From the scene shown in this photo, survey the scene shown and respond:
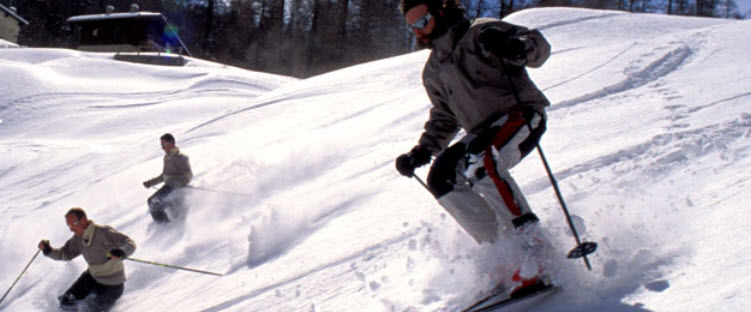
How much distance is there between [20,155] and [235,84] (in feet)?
27.2

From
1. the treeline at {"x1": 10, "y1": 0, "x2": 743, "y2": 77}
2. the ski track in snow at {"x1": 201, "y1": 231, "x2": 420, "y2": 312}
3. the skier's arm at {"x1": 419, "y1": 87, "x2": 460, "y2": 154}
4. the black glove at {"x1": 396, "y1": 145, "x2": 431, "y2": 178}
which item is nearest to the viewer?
the black glove at {"x1": 396, "y1": 145, "x2": 431, "y2": 178}

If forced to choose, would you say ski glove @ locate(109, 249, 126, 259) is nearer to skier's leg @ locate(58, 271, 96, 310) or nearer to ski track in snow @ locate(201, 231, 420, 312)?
skier's leg @ locate(58, 271, 96, 310)

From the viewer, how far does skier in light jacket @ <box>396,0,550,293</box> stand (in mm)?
2643

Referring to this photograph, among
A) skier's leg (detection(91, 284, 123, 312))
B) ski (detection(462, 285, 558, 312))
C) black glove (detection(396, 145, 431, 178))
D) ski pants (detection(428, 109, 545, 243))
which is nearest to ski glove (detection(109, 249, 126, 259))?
skier's leg (detection(91, 284, 123, 312))

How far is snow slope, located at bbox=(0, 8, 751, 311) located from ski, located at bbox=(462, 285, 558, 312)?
0.06 m

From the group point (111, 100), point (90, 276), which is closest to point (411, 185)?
point (90, 276)

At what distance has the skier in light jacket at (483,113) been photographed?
2643mm

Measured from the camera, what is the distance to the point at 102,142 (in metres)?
14.0

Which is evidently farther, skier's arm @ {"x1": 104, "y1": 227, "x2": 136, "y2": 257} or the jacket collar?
skier's arm @ {"x1": 104, "y1": 227, "x2": 136, "y2": 257}

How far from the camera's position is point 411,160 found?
301 cm

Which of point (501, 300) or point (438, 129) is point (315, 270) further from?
point (501, 300)

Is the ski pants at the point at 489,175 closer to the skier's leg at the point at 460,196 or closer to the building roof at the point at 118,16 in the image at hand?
the skier's leg at the point at 460,196

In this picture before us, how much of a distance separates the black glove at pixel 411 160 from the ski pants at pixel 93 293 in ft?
12.8

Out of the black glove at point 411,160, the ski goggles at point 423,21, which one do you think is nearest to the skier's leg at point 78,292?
the black glove at point 411,160
